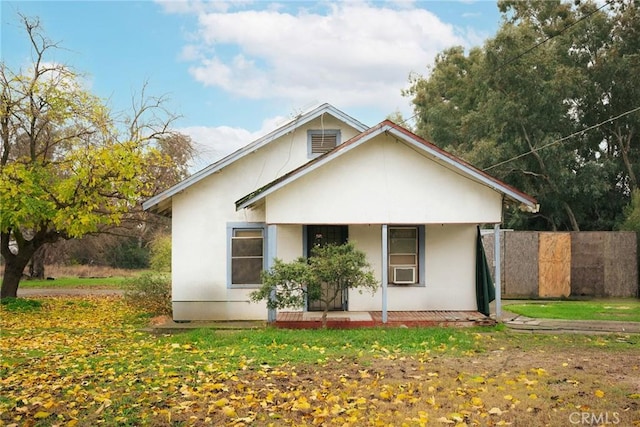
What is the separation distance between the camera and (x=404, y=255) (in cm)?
1527

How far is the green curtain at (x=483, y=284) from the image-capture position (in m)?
14.5

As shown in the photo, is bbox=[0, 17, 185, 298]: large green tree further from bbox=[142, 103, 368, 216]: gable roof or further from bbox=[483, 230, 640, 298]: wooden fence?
bbox=[483, 230, 640, 298]: wooden fence

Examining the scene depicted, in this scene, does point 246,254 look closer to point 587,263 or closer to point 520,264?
point 520,264

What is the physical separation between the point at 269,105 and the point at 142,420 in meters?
13.0

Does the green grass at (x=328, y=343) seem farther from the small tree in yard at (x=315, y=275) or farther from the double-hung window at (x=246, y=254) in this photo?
the double-hung window at (x=246, y=254)

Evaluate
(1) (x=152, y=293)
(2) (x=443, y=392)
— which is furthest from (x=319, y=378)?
(1) (x=152, y=293)

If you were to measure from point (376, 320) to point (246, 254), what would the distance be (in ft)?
11.9

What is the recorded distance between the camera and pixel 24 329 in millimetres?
13875

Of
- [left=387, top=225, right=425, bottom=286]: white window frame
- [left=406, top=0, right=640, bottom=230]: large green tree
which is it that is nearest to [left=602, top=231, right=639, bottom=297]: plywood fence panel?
[left=406, top=0, right=640, bottom=230]: large green tree

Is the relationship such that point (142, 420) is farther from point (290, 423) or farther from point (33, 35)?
point (33, 35)

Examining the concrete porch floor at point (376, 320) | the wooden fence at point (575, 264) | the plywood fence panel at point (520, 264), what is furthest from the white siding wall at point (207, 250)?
the wooden fence at point (575, 264)

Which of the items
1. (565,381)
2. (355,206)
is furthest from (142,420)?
(355,206)

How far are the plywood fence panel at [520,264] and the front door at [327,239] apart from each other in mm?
7225

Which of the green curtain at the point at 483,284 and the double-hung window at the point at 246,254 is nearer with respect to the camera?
the green curtain at the point at 483,284
